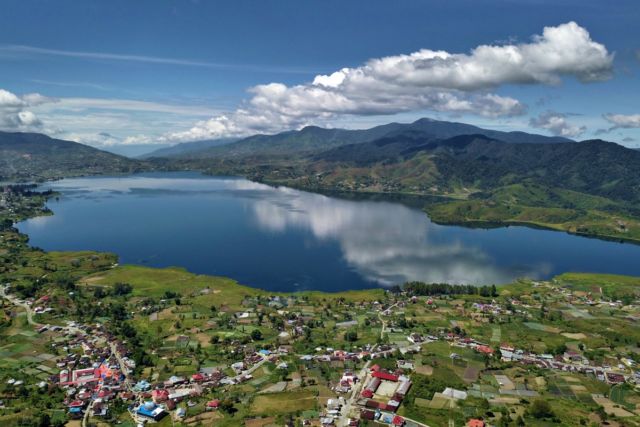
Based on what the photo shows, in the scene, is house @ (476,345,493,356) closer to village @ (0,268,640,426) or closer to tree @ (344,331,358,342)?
village @ (0,268,640,426)

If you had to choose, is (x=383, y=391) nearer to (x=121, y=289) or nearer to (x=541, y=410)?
(x=541, y=410)

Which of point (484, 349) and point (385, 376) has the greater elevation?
point (385, 376)

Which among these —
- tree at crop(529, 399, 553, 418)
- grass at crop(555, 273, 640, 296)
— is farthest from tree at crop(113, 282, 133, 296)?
grass at crop(555, 273, 640, 296)

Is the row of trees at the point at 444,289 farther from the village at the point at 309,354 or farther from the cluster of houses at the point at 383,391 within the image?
the cluster of houses at the point at 383,391

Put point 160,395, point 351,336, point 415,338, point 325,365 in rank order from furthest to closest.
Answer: point 415,338 → point 351,336 → point 325,365 → point 160,395

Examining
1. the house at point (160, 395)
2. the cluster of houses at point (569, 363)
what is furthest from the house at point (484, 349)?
the house at point (160, 395)

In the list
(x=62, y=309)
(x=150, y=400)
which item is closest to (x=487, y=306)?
(x=150, y=400)

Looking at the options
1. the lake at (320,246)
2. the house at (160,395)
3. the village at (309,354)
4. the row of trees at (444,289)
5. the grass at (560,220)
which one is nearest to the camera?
the village at (309,354)

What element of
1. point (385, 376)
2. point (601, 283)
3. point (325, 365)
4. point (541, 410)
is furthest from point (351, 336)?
point (601, 283)

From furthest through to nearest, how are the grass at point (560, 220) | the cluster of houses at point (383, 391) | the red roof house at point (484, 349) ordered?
the grass at point (560, 220) → the red roof house at point (484, 349) → the cluster of houses at point (383, 391)
